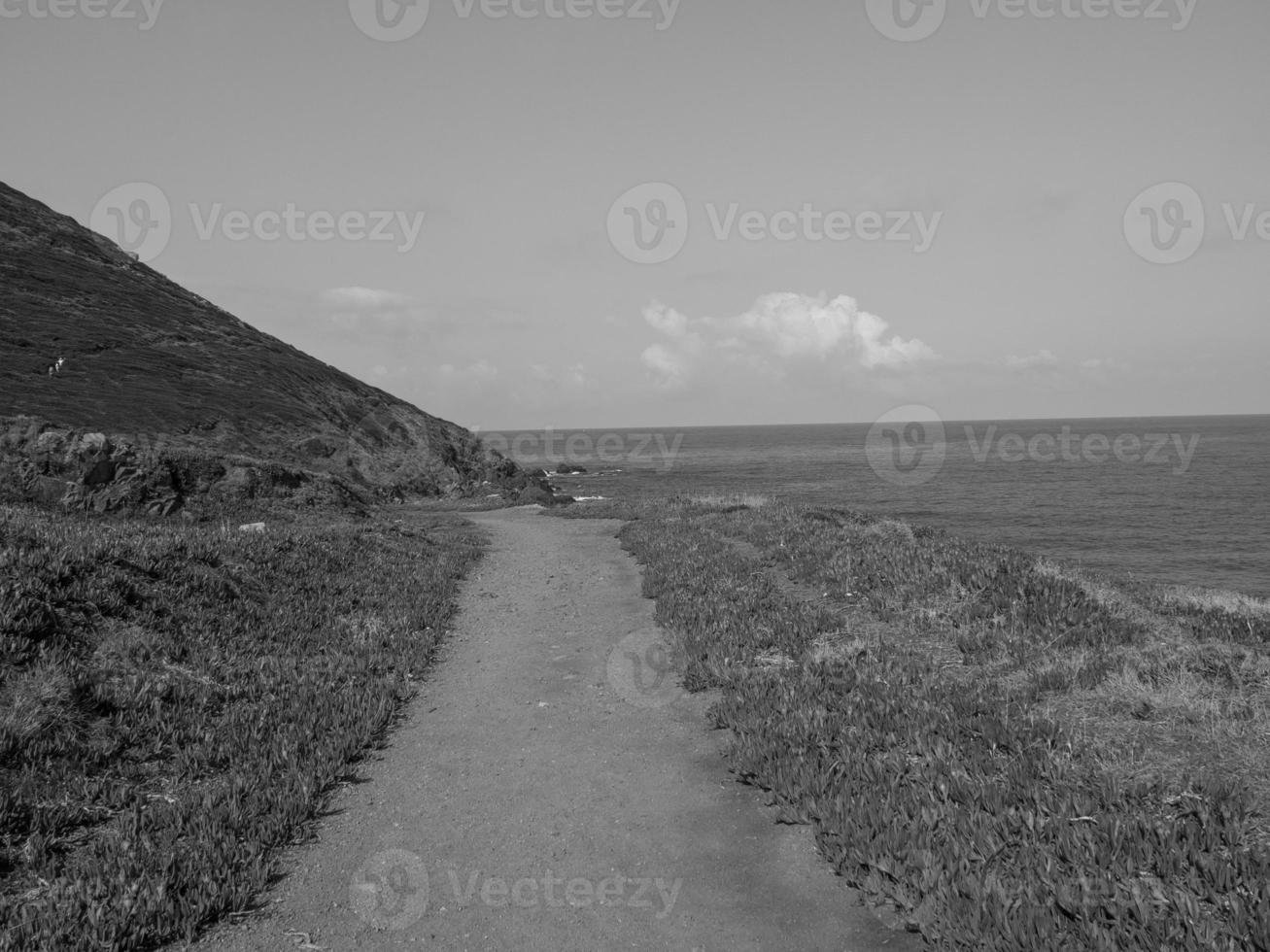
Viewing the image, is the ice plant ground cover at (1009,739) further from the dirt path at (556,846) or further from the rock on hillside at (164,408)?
the rock on hillside at (164,408)

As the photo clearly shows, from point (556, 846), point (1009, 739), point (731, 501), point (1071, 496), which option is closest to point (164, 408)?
point (731, 501)

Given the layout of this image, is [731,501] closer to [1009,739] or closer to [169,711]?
[1009,739]

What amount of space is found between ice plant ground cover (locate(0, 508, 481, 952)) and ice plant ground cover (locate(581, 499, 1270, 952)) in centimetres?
453

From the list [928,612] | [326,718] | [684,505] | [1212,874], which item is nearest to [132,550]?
[326,718]

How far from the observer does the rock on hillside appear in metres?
20.4

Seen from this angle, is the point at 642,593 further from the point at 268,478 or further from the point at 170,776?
the point at 268,478

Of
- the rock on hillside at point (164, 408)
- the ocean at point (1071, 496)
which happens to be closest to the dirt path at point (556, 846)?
the rock on hillside at point (164, 408)

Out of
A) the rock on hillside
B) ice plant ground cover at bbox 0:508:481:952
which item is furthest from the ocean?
ice plant ground cover at bbox 0:508:481:952

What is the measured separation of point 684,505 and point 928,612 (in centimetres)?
1824

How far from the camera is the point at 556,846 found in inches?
243

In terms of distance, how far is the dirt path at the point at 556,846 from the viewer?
5066mm

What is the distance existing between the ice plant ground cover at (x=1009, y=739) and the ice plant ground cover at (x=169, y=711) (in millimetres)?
4526

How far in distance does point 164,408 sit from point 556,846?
1520 inches

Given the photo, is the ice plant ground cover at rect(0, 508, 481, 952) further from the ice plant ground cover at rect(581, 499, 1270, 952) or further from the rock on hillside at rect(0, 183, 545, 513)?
the rock on hillside at rect(0, 183, 545, 513)
